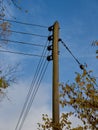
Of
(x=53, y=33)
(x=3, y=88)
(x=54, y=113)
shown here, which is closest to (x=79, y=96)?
(x=54, y=113)

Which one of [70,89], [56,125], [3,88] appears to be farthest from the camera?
[3,88]

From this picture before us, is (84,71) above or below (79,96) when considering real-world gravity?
above

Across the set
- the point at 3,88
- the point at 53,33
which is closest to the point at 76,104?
the point at 53,33

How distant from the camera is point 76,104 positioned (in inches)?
326

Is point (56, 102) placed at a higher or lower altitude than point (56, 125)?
higher

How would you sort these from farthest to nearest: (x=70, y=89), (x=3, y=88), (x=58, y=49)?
(x=3, y=88) < (x=58, y=49) < (x=70, y=89)

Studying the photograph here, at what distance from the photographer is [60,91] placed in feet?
28.1

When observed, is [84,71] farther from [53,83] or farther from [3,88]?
[3,88]

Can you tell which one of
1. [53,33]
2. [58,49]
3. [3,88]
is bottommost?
[58,49]

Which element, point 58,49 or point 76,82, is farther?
point 58,49

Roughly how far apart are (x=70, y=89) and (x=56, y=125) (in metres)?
1.05

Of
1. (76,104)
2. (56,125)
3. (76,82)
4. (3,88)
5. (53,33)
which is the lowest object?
(56,125)

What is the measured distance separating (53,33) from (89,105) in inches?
98.0

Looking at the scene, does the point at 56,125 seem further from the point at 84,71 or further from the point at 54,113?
the point at 84,71
